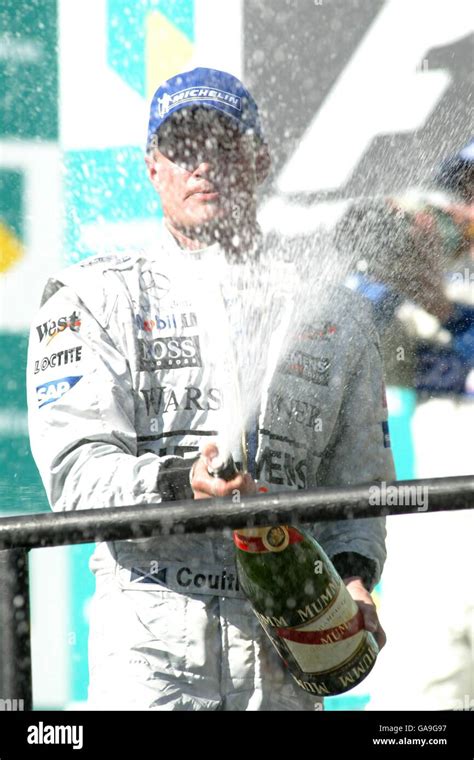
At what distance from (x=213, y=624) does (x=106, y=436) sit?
0.27 meters

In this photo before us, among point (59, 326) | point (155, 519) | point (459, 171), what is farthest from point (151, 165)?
point (459, 171)

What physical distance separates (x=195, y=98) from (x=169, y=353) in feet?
1.37

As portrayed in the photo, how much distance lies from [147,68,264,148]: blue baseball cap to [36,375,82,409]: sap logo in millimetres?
451

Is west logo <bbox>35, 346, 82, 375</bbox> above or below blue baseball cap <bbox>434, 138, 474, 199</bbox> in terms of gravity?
below

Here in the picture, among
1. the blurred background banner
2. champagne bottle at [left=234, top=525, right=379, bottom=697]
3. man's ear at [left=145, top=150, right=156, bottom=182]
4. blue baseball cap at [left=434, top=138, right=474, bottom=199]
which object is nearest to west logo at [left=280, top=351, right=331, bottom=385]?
champagne bottle at [left=234, top=525, right=379, bottom=697]

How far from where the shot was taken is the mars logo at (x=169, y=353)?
1517mm

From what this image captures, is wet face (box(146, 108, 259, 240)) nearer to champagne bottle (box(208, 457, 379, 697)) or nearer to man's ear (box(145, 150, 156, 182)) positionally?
man's ear (box(145, 150, 156, 182))

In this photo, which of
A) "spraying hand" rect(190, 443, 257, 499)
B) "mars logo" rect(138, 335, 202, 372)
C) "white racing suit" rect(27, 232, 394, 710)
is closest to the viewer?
"spraying hand" rect(190, 443, 257, 499)

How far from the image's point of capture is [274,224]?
2.90 meters

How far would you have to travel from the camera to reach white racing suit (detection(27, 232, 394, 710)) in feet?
4.64

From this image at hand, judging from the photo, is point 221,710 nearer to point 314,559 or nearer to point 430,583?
point 314,559

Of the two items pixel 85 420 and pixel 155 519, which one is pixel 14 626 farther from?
pixel 85 420

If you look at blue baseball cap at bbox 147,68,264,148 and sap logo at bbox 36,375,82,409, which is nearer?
sap logo at bbox 36,375,82,409
